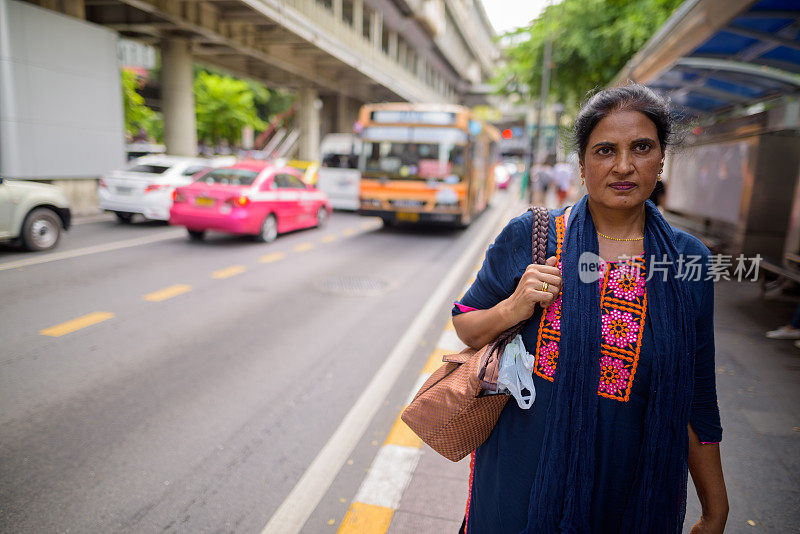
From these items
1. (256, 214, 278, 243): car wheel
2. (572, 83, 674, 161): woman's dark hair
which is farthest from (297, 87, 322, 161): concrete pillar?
(572, 83, 674, 161): woman's dark hair

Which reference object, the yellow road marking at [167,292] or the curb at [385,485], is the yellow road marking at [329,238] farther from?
the curb at [385,485]

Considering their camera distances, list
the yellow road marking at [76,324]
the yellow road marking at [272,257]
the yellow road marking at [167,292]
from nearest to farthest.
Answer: the yellow road marking at [76,324] → the yellow road marking at [167,292] → the yellow road marking at [272,257]

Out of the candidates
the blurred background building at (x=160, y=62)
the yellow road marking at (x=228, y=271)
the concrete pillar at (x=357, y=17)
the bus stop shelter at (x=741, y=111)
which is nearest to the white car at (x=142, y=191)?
the blurred background building at (x=160, y=62)

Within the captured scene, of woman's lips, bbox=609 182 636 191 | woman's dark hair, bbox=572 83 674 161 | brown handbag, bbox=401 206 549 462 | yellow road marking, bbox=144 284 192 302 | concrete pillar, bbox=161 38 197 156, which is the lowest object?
yellow road marking, bbox=144 284 192 302

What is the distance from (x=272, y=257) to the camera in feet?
32.5

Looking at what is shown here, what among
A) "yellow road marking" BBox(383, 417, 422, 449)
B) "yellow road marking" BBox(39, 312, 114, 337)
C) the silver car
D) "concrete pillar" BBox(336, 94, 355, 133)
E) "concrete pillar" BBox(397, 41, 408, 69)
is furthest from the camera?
"concrete pillar" BBox(397, 41, 408, 69)

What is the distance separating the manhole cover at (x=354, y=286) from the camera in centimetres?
756

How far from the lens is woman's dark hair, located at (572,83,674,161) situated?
1.63m

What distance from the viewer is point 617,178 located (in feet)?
5.23

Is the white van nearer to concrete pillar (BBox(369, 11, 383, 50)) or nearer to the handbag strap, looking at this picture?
concrete pillar (BBox(369, 11, 383, 50))

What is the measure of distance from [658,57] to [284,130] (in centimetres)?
4326

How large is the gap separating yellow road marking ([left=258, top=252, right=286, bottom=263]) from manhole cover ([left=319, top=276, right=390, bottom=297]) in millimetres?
1739

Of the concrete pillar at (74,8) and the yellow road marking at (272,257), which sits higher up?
the concrete pillar at (74,8)

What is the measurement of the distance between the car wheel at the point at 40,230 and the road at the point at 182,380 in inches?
10.8
